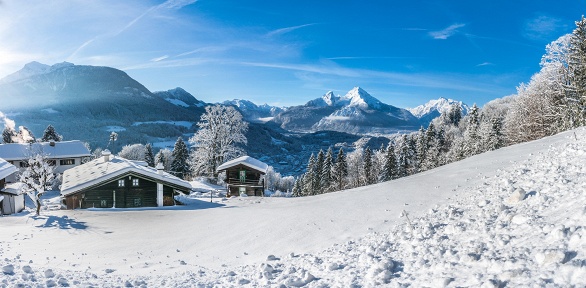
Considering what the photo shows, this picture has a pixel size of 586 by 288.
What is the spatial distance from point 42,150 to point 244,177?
4133 cm

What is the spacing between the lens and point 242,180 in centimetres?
4184

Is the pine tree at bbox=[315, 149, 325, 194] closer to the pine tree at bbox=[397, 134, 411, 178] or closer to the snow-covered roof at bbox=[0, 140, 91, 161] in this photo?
the pine tree at bbox=[397, 134, 411, 178]

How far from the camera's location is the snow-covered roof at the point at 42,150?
58750mm

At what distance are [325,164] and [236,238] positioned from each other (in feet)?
180

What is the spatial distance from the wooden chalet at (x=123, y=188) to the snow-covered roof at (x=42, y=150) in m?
37.2

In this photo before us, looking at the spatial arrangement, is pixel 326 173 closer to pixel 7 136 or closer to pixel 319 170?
pixel 319 170

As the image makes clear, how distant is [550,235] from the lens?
6.97m

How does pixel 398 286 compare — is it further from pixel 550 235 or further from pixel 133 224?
pixel 133 224

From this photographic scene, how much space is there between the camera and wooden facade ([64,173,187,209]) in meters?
29.3

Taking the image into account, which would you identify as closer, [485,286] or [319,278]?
[485,286]

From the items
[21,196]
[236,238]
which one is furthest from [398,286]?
[21,196]

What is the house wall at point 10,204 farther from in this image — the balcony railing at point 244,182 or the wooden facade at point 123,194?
the balcony railing at point 244,182

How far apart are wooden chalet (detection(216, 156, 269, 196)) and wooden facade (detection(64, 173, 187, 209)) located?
11.1 metres

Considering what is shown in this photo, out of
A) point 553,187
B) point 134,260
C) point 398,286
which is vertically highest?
point 553,187
